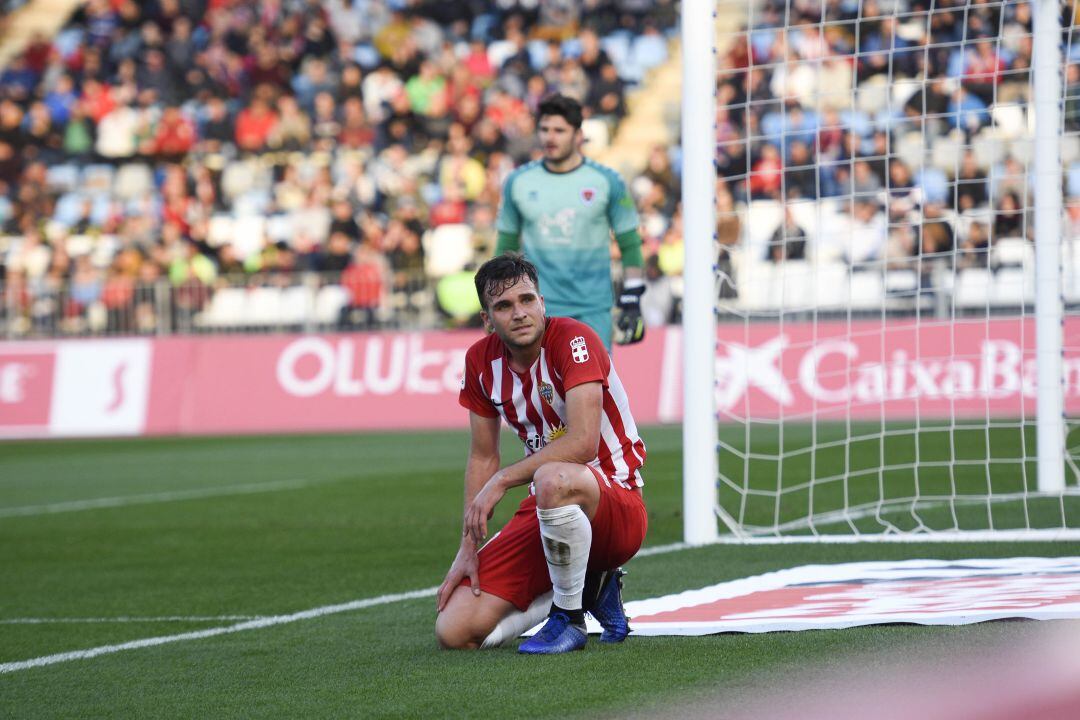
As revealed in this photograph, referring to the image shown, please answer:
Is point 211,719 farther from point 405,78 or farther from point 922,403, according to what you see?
point 405,78

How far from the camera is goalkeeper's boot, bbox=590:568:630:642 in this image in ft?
18.0

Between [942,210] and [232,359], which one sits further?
[232,359]

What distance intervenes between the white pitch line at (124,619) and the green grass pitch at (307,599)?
0.09 feet

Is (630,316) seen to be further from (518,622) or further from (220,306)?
(220,306)

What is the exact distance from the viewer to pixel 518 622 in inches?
220

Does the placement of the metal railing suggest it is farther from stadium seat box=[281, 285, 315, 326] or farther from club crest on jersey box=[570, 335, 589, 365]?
club crest on jersey box=[570, 335, 589, 365]

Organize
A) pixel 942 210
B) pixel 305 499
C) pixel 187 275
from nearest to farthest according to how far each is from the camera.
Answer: pixel 305 499 < pixel 942 210 < pixel 187 275

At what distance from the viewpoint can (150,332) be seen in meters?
20.4

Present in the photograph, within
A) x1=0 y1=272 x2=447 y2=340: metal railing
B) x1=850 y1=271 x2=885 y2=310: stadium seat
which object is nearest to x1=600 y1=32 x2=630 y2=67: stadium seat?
x1=0 y1=272 x2=447 y2=340: metal railing

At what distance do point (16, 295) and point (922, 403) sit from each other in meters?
10.7

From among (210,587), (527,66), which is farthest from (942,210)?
(527,66)

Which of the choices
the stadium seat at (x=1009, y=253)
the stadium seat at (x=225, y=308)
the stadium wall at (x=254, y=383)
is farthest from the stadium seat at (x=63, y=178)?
Answer: the stadium seat at (x=1009, y=253)

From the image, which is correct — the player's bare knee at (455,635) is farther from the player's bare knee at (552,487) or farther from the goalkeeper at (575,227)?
the goalkeeper at (575,227)

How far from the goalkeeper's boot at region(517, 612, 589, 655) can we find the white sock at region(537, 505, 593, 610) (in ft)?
0.19
